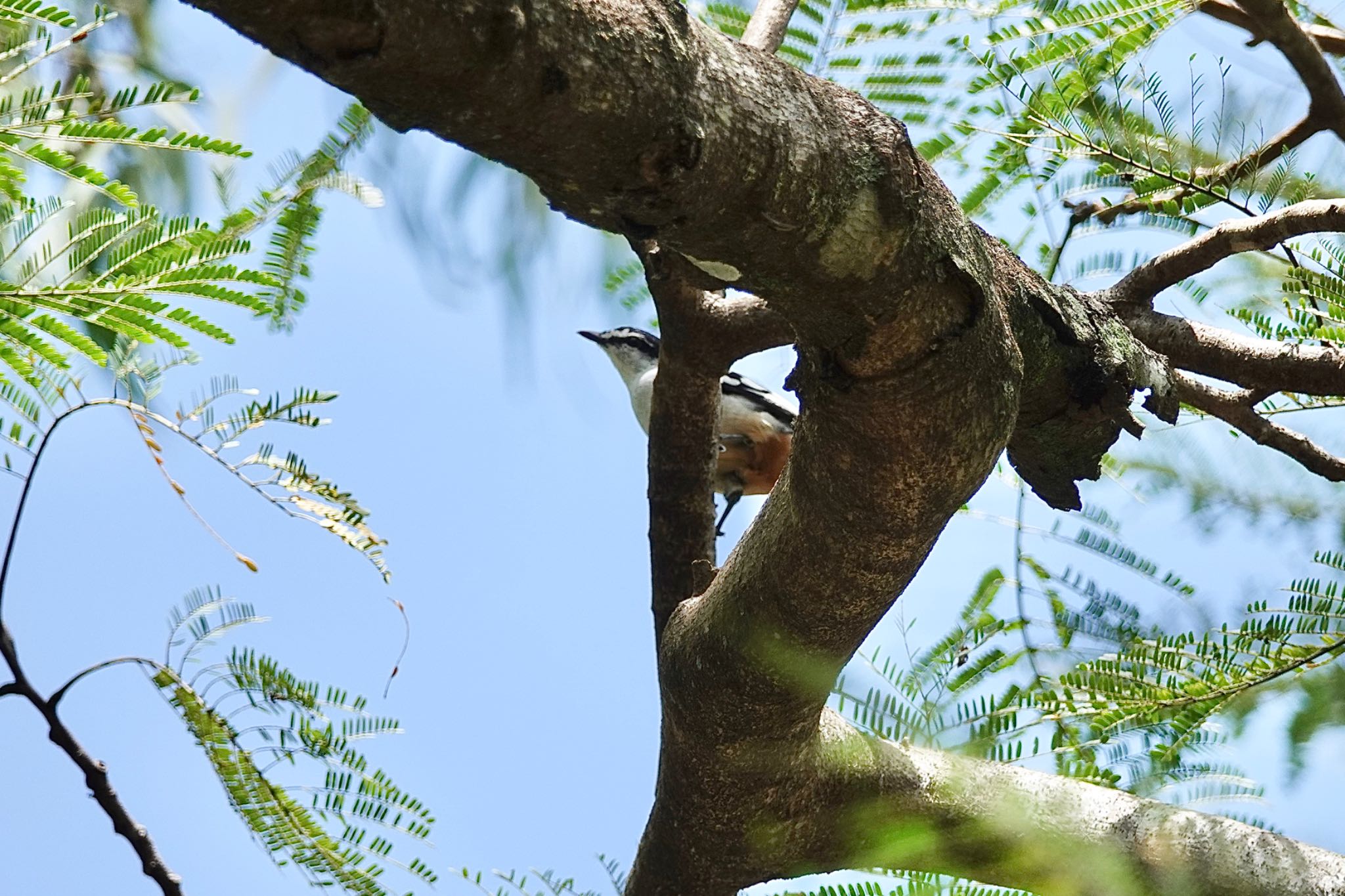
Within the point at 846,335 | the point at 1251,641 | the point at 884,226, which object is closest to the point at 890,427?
the point at 846,335

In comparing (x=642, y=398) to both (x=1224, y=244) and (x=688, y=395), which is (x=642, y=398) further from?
(x=1224, y=244)

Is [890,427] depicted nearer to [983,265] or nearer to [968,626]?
[983,265]

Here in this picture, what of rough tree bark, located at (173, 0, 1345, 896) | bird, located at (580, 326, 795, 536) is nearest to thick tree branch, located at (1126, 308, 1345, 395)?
rough tree bark, located at (173, 0, 1345, 896)

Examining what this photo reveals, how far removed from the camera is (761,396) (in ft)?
19.6

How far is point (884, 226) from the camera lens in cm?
168

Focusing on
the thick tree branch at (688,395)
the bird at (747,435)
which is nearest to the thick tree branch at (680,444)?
the thick tree branch at (688,395)

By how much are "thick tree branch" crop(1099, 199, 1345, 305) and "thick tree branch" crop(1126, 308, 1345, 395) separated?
0.06 m

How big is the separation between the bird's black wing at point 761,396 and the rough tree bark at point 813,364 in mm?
2437

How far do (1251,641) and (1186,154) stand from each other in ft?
3.55

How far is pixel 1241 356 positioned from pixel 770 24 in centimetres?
152

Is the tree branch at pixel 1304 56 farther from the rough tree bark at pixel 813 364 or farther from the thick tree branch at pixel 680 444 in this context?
the thick tree branch at pixel 680 444

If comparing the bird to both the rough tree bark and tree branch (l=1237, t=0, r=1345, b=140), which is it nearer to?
the rough tree bark

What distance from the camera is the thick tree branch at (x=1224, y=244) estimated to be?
2414 mm

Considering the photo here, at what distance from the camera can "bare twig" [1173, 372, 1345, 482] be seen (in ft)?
9.32
